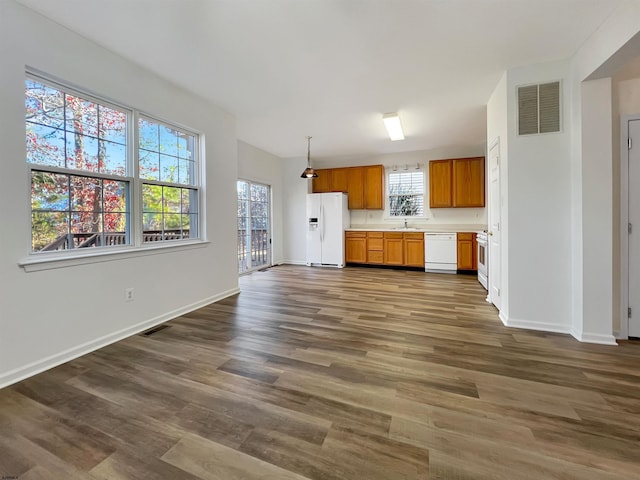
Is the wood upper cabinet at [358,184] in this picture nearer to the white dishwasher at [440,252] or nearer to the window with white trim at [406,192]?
the window with white trim at [406,192]

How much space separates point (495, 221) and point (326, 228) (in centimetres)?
391

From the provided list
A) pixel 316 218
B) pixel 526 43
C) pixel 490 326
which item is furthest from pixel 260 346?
pixel 316 218

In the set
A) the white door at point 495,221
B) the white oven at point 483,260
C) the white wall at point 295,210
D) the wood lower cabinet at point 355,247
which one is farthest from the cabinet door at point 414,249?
the white wall at point 295,210

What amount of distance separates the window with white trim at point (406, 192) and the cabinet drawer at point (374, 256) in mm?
1084

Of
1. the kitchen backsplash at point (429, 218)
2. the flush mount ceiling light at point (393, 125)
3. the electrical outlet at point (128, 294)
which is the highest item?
the flush mount ceiling light at point (393, 125)

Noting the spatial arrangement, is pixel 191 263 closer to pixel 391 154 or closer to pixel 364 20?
pixel 364 20

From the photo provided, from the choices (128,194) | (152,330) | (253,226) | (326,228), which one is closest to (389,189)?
(326,228)

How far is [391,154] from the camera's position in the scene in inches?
271

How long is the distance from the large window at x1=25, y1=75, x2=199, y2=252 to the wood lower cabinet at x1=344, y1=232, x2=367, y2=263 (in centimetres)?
415

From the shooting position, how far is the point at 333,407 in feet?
5.58

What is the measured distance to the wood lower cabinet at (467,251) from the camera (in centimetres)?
570

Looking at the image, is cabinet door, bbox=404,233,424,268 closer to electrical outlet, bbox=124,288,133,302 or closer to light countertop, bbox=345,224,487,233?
light countertop, bbox=345,224,487,233

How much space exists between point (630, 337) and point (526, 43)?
2908 mm

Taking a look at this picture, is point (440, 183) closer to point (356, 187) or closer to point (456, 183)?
point (456, 183)
